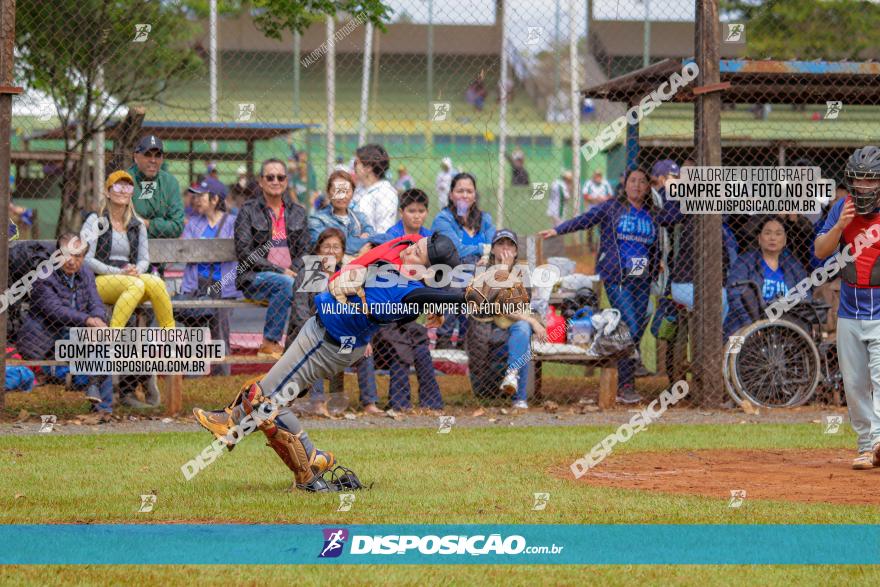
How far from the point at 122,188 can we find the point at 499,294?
3.63 metres

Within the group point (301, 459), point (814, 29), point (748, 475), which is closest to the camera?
point (301, 459)

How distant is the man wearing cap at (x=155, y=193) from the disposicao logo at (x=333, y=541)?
609 centimetres

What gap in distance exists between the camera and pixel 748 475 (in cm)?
862

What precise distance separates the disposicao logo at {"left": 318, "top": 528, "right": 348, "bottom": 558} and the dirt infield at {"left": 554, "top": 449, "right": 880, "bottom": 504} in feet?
7.49

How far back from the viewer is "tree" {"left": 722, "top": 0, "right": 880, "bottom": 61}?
2998cm

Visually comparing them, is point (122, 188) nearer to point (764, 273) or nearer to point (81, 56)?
point (81, 56)

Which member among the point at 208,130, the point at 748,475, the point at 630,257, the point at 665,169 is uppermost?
the point at 208,130

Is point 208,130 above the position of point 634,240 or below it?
above

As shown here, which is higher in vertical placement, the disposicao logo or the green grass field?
the disposicao logo

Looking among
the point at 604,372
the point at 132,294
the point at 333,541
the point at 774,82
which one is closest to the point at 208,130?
the point at 132,294

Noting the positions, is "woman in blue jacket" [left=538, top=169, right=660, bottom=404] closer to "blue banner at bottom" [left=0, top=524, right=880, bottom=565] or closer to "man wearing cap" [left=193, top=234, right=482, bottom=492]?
"man wearing cap" [left=193, top=234, right=482, bottom=492]

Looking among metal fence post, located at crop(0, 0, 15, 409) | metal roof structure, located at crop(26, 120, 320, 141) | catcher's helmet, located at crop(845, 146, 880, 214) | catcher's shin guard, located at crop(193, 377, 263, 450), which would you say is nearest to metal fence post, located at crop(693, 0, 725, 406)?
catcher's helmet, located at crop(845, 146, 880, 214)

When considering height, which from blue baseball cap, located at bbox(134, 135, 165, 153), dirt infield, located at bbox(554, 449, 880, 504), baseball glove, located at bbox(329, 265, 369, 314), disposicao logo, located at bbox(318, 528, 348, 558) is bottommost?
dirt infield, located at bbox(554, 449, 880, 504)

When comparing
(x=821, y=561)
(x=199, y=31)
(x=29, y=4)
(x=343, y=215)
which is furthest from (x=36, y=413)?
(x=199, y=31)
